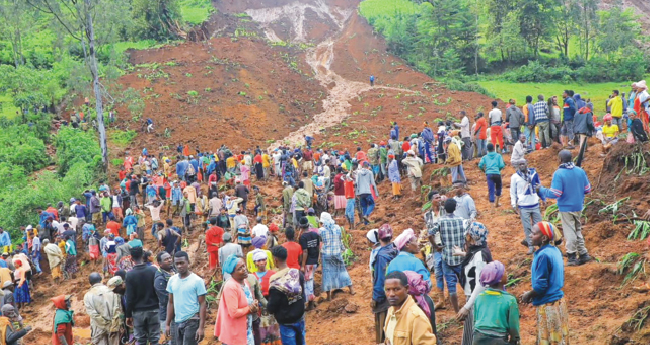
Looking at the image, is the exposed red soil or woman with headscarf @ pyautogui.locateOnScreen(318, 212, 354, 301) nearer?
the exposed red soil

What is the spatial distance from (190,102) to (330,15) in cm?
3069

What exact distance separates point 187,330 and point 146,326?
1360mm

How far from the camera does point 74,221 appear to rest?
17.5 meters

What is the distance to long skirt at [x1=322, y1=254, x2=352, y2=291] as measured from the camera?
371 inches

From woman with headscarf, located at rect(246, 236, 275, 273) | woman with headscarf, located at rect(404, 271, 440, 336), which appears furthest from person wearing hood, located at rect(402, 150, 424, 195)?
woman with headscarf, located at rect(404, 271, 440, 336)

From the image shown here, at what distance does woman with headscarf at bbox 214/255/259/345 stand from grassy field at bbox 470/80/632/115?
118 feet

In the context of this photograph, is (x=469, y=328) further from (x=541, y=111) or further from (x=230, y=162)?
(x=230, y=162)

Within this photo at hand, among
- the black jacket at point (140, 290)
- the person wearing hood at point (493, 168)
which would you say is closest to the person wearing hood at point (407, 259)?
the black jacket at point (140, 290)

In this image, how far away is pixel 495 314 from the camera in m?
4.83

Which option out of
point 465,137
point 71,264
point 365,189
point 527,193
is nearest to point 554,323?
point 527,193

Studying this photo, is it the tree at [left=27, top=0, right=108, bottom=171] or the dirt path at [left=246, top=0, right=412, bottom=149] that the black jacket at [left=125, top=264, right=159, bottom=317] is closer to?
the tree at [left=27, top=0, right=108, bottom=171]

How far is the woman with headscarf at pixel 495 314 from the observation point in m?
4.81

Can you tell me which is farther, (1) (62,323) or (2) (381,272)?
(1) (62,323)

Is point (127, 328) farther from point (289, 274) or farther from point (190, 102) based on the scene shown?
point (190, 102)
